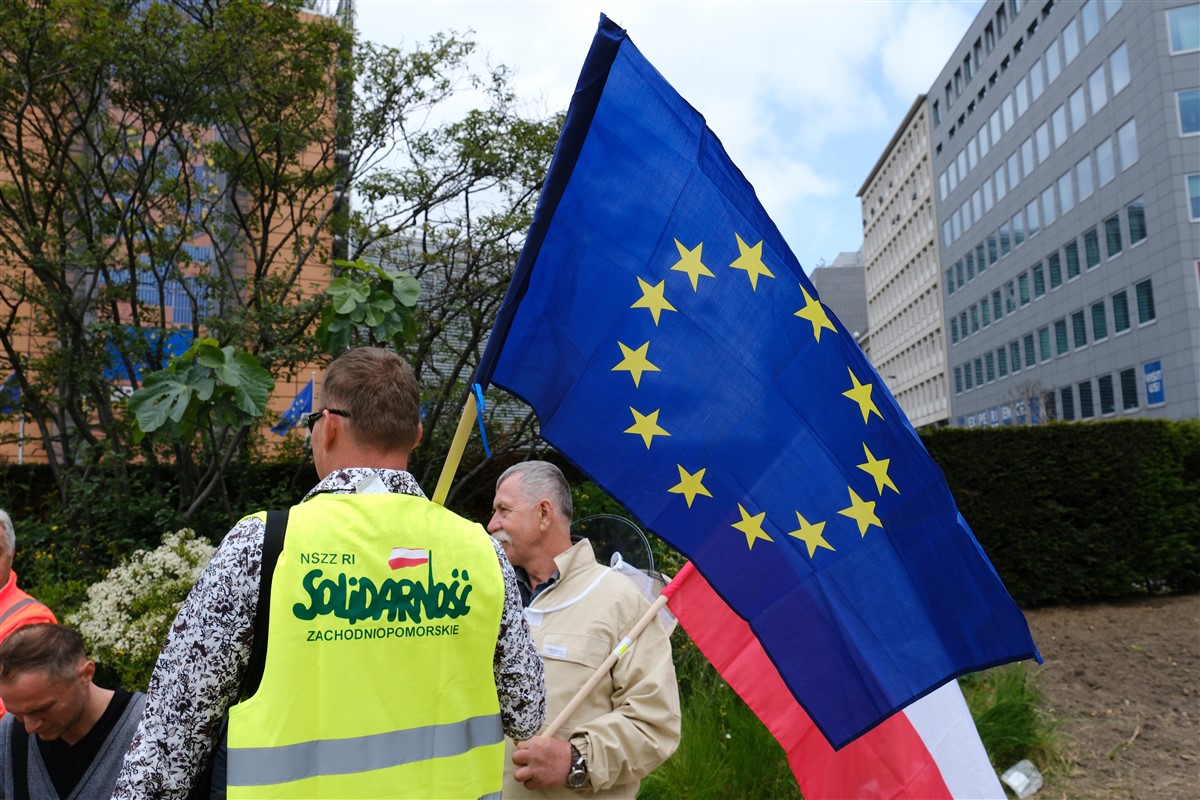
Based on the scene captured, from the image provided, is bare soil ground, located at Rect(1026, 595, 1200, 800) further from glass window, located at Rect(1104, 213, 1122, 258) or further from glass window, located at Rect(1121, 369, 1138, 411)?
glass window, located at Rect(1104, 213, 1122, 258)

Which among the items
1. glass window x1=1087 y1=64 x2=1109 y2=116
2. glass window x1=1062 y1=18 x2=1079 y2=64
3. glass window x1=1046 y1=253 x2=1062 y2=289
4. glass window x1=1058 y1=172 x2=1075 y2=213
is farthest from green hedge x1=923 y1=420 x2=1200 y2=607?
glass window x1=1046 y1=253 x2=1062 y2=289

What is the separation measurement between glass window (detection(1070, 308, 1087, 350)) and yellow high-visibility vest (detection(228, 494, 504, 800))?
5693 cm

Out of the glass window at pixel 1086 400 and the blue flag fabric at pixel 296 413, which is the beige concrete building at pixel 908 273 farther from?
the blue flag fabric at pixel 296 413

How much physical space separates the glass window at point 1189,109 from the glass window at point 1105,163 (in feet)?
16.9

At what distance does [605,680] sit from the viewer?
119 inches

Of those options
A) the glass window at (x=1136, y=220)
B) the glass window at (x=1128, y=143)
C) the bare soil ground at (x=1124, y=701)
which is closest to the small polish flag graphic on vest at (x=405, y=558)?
the bare soil ground at (x=1124, y=701)

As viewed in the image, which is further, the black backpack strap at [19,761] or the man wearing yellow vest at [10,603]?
the man wearing yellow vest at [10,603]

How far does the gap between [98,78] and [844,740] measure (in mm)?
9786

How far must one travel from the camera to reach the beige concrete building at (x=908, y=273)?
81519 millimetres

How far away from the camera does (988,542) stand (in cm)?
1202

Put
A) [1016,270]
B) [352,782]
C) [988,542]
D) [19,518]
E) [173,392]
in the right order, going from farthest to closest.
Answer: [1016,270] < [988,542] < [19,518] < [173,392] < [352,782]

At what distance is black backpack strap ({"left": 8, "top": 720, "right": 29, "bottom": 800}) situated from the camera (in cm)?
308

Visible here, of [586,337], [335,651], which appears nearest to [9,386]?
[586,337]

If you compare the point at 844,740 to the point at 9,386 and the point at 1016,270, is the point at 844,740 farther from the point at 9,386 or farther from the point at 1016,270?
the point at 1016,270
